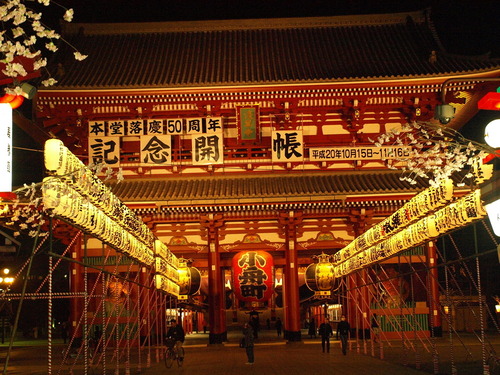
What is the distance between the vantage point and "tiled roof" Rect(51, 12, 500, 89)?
2683 cm

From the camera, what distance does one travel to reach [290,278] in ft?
84.6

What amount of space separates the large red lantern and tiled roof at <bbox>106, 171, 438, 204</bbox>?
222 cm

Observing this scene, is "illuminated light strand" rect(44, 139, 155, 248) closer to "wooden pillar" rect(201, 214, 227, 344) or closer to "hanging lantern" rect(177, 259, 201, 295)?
"hanging lantern" rect(177, 259, 201, 295)

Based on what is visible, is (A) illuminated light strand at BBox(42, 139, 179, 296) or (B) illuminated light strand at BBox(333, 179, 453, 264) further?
(B) illuminated light strand at BBox(333, 179, 453, 264)

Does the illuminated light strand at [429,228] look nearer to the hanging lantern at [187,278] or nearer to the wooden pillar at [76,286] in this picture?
the hanging lantern at [187,278]

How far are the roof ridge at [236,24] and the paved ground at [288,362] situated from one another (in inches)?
596

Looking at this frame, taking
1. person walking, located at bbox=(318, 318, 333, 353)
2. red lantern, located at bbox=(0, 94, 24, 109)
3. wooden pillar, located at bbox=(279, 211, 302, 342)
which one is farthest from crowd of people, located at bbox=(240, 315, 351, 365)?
red lantern, located at bbox=(0, 94, 24, 109)

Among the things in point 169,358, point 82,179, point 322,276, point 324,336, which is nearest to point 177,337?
point 169,358

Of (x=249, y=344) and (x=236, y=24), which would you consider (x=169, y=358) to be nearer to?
(x=249, y=344)

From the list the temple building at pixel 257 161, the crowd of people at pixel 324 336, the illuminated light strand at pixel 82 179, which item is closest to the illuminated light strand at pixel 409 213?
the crowd of people at pixel 324 336

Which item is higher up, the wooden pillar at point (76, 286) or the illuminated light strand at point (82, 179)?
the illuminated light strand at point (82, 179)

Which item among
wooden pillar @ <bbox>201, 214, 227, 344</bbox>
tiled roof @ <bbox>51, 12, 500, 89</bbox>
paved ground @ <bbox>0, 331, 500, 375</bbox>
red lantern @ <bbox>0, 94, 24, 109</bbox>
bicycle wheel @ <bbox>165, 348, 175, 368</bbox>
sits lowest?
paved ground @ <bbox>0, 331, 500, 375</bbox>

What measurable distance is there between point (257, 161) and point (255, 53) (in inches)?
235

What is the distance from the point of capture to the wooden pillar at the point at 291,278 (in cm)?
2567
